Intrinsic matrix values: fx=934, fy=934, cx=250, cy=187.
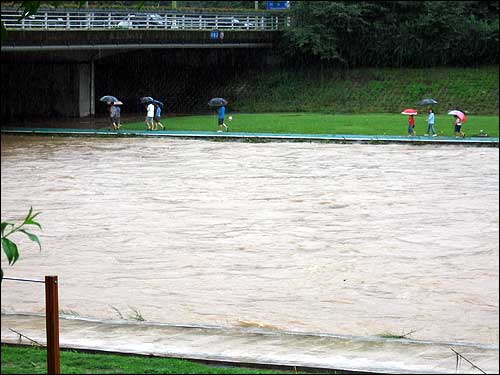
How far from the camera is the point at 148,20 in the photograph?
41156 millimetres

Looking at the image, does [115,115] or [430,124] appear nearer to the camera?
[430,124]

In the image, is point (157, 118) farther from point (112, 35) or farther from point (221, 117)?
point (112, 35)

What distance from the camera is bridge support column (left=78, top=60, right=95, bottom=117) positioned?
41719 mm

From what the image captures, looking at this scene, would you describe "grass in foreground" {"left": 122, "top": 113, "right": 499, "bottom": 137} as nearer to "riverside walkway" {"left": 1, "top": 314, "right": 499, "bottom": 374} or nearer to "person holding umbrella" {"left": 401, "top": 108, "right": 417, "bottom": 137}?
"person holding umbrella" {"left": 401, "top": 108, "right": 417, "bottom": 137}

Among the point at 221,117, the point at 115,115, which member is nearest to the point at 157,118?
the point at 115,115

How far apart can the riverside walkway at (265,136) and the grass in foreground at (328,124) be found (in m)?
1.22

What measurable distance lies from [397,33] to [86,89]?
50.4 ft

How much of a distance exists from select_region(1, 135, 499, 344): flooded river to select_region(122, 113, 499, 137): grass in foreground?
499 centimetres

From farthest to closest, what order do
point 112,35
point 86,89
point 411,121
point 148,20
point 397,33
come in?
1. point 397,33
2. point 86,89
3. point 148,20
4. point 112,35
5. point 411,121

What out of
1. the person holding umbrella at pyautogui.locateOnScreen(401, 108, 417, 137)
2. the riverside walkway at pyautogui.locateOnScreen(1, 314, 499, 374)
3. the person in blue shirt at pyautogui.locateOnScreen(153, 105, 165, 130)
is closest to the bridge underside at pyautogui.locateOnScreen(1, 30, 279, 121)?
the person in blue shirt at pyautogui.locateOnScreen(153, 105, 165, 130)

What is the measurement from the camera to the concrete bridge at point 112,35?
35.4 m

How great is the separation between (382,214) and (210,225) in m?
3.43

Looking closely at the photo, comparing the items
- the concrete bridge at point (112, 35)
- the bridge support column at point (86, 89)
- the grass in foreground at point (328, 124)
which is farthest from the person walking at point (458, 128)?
the bridge support column at point (86, 89)

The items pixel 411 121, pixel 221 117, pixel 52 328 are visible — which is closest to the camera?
pixel 52 328
